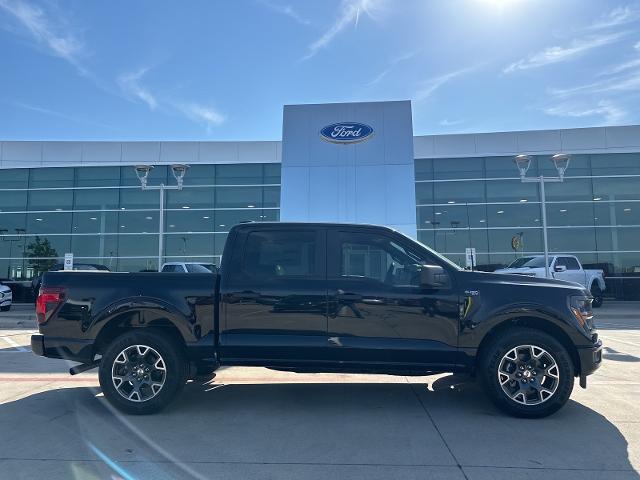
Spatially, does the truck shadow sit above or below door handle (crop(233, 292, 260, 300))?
below

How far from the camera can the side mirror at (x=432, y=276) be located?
16.5 ft

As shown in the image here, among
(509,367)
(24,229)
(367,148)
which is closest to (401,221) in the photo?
(367,148)

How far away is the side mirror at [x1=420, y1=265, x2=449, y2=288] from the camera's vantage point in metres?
5.04

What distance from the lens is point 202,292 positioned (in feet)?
17.9

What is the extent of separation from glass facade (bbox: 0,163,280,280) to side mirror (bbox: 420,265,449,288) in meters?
20.4

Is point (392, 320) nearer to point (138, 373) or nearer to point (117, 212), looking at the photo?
point (138, 373)

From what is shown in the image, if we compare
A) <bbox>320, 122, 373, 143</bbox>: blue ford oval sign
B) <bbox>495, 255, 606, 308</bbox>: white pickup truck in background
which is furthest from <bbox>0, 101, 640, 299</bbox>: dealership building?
<bbox>320, 122, 373, 143</bbox>: blue ford oval sign

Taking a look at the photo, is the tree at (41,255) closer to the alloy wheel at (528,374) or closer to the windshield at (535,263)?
the windshield at (535,263)

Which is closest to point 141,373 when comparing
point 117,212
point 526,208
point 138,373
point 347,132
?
point 138,373

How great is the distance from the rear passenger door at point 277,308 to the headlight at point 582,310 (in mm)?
2628

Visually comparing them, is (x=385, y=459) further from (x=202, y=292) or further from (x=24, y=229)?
(x=24, y=229)

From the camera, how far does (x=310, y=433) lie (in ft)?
15.8

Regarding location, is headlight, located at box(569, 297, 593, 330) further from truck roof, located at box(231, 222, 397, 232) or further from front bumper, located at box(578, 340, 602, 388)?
truck roof, located at box(231, 222, 397, 232)

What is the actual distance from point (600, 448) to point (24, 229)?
27.8 meters
